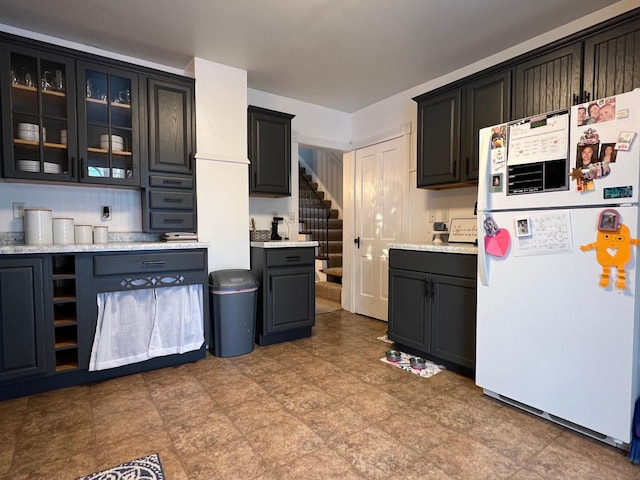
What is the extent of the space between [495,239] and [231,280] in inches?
81.7

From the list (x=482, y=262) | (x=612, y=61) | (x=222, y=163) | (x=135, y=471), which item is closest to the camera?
(x=135, y=471)

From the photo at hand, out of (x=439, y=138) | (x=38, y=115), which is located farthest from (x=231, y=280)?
(x=439, y=138)

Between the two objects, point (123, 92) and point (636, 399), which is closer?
point (636, 399)

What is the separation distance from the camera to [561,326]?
1.88 meters

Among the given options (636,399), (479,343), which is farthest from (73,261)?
(636,399)

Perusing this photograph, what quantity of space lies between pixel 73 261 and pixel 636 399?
342cm

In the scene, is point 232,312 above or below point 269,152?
below

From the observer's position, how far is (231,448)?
174 cm

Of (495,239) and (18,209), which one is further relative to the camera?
(18,209)

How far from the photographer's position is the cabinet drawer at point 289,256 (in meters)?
3.29

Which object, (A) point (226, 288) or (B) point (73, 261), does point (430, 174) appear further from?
(B) point (73, 261)

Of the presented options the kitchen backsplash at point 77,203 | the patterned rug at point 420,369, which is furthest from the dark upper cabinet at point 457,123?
the kitchen backsplash at point 77,203

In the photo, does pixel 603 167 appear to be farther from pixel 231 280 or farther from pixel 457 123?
pixel 231 280

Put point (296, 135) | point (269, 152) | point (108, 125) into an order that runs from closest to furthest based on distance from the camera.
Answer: point (108, 125) < point (269, 152) < point (296, 135)
